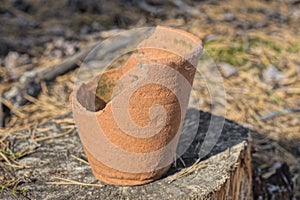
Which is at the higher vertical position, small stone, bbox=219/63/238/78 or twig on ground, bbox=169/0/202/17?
small stone, bbox=219/63/238/78

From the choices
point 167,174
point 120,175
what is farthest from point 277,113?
point 120,175

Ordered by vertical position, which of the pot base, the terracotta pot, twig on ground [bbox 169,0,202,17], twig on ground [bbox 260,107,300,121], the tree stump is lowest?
twig on ground [bbox 169,0,202,17]

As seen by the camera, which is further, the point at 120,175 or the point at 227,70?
the point at 227,70

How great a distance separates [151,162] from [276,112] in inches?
61.8

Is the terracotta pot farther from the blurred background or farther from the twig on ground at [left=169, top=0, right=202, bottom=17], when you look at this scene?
the twig on ground at [left=169, top=0, right=202, bottom=17]

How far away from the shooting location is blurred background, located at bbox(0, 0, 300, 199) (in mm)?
2594

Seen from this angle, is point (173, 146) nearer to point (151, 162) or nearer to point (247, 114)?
point (151, 162)

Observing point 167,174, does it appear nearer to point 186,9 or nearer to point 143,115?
point 143,115

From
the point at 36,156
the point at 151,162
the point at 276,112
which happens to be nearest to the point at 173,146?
the point at 151,162

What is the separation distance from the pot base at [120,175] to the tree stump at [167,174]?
18 millimetres

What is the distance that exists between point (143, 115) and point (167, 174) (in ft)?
1.04

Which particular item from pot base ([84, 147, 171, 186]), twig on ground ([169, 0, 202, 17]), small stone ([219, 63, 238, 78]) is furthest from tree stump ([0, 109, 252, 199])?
twig on ground ([169, 0, 202, 17])

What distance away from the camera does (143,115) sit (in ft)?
5.01

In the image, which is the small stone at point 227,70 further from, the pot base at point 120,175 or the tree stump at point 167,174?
the pot base at point 120,175
